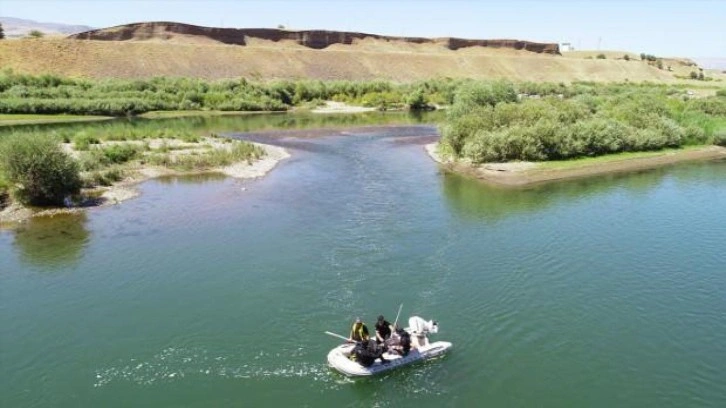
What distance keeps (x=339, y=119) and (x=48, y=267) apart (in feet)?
253

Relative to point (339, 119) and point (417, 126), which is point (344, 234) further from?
point (339, 119)

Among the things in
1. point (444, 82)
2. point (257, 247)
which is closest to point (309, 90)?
point (444, 82)

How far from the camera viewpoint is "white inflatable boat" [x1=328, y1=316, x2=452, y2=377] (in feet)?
70.3

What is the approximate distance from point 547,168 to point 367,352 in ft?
130

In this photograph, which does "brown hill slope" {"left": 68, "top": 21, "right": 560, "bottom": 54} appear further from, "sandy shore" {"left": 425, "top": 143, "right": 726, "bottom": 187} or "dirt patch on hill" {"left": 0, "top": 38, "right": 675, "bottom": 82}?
"sandy shore" {"left": 425, "top": 143, "right": 726, "bottom": 187}

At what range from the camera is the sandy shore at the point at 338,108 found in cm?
11912

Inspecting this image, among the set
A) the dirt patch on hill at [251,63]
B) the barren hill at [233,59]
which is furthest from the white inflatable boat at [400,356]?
the barren hill at [233,59]

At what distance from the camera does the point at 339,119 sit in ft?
345

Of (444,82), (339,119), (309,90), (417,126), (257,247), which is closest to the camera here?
(257,247)

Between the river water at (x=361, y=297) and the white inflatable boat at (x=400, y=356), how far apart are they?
1.36 feet

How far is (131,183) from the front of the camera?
50.9m

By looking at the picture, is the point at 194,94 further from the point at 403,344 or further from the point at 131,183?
the point at 403,344

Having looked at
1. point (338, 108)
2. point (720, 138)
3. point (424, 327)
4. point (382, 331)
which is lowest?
point (382, 331)

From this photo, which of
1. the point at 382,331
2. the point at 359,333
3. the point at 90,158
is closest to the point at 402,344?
the point at 382,331
